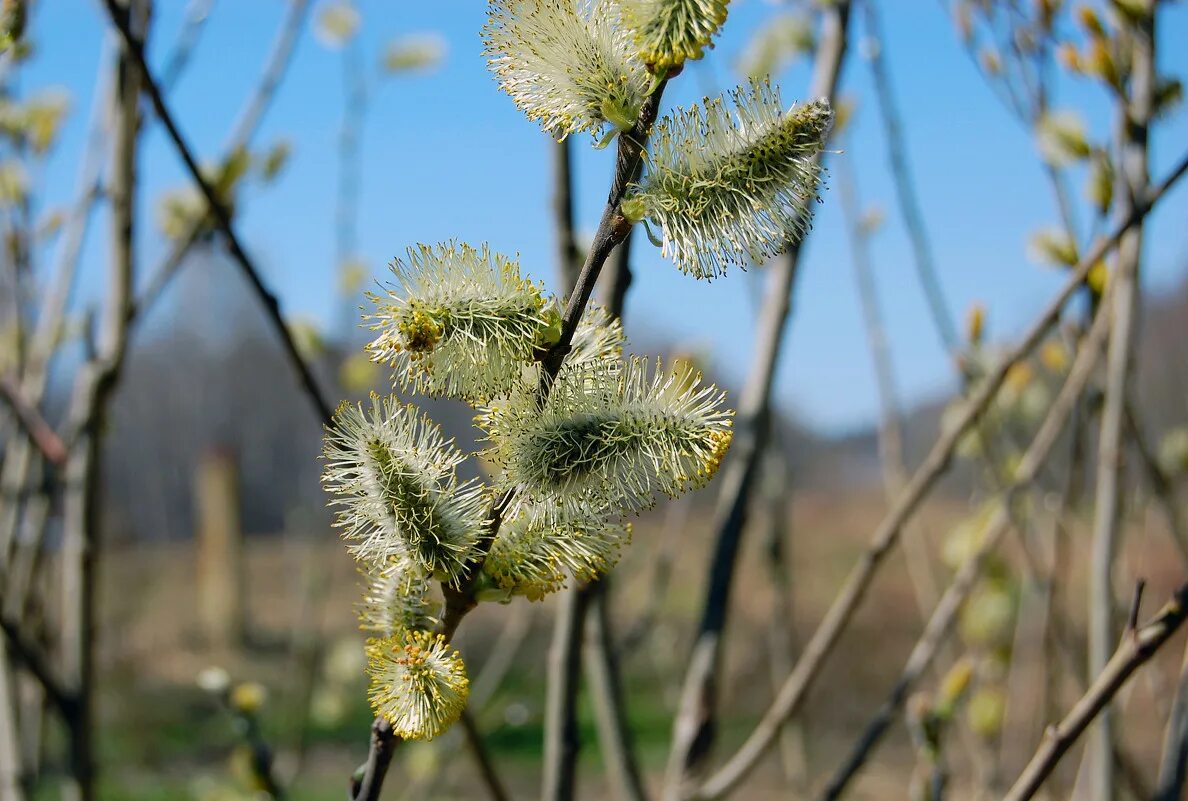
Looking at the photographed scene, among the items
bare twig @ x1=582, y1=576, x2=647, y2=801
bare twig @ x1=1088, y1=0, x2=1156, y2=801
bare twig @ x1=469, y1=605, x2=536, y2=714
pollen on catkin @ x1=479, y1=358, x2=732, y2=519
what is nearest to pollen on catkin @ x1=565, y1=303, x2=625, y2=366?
pollen on catkin @ x1=479, y1=358, x2=732, y2=519

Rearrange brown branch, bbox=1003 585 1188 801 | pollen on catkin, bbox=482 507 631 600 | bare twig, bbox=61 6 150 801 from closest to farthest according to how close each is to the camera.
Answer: pollen on catkin, bbox=482 507 631 600 < brown branch, bbox=1003 585 1188 801 < bare twig, bbox=61 6 150 801

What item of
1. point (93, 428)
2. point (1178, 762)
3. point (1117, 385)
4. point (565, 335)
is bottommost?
point (1178, 762)

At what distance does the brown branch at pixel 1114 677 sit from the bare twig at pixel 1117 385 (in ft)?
2.05

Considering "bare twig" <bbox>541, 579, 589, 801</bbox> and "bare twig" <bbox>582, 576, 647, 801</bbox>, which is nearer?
"bare twig" <bbox>541, 579, 589, 801</bbox>

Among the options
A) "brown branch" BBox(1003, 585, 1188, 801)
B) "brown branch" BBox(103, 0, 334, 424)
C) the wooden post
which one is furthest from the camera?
the wooden post

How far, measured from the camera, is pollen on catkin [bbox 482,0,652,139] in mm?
751

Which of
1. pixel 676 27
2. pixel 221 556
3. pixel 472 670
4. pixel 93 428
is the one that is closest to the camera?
pixel 676 27

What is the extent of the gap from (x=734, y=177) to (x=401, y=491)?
1.06 ft

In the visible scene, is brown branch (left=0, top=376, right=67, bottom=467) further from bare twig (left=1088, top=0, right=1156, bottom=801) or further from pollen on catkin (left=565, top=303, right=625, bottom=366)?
bare twig (left=1088, top=0, right=1156, bottom=801)

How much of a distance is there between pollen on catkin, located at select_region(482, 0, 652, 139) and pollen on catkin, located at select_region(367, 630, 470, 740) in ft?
1.26

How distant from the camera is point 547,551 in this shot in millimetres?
789

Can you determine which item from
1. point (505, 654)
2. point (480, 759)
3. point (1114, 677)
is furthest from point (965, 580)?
point (505, 654)

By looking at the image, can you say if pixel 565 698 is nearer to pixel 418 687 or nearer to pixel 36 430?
pixel 418 687

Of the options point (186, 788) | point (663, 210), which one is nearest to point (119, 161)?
point (663, 210)
